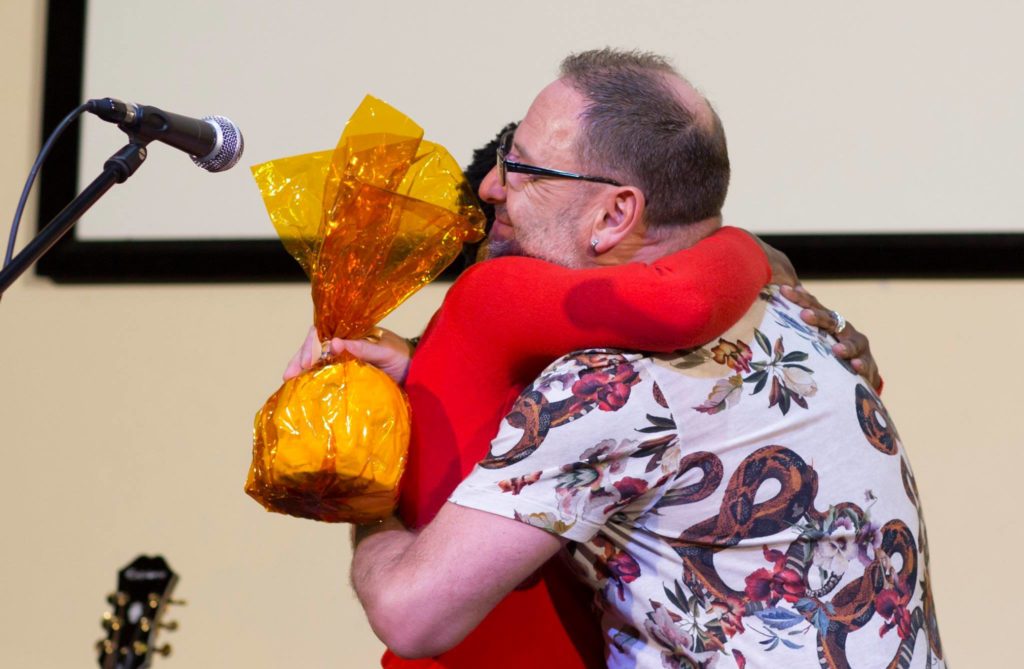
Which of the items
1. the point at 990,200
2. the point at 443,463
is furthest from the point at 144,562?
the point at 990,200

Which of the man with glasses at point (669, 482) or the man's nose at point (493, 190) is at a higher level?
the man's nose at point (493, 190)

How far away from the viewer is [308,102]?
259cm

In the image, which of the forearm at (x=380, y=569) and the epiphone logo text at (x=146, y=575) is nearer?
the forearm at (x=380, y=569)

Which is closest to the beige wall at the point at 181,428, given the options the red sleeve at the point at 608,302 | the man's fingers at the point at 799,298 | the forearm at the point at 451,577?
the man's fingers at the point at 799,298

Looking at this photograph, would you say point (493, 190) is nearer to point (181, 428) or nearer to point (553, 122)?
point (553, 122)

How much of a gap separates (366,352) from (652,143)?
1.29ft

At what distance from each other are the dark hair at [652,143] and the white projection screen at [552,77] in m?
1.04

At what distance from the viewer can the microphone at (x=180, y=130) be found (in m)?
1.19

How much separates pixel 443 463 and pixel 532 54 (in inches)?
55.7

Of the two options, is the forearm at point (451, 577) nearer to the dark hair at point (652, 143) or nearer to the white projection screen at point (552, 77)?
the dark hair at point (652, 143)

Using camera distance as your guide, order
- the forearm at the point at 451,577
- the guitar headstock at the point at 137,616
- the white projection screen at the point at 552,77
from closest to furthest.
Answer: the forearm at the point at 451,577 < the guitar headstock at the point at 137,616 < the white projection screen at the point at 552,77

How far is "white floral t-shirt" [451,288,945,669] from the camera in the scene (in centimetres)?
118

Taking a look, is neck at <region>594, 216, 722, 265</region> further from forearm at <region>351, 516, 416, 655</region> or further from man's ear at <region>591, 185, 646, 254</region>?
forearm at <region>351, 516, 416, 655</region>

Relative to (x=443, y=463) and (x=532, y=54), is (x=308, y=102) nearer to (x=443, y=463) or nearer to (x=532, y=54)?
(x=532, y=54)
